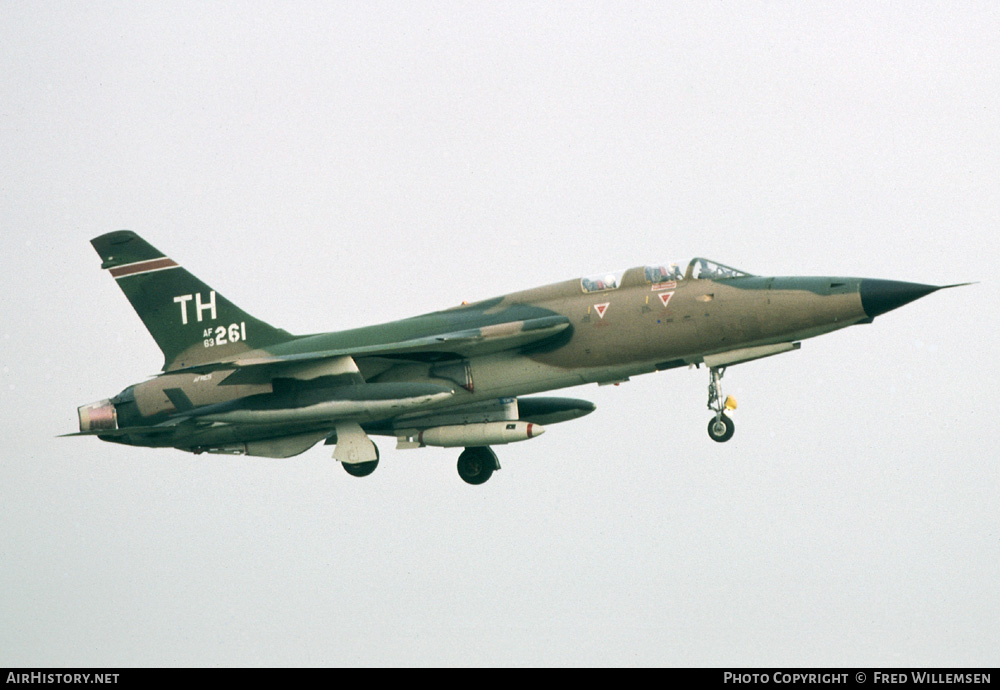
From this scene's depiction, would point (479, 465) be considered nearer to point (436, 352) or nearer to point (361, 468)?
point (361, 468)

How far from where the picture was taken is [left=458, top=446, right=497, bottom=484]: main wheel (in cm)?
2777

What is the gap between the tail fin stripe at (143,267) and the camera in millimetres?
26859

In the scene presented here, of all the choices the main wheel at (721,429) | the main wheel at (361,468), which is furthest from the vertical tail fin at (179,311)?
the main wheel at (721,429)

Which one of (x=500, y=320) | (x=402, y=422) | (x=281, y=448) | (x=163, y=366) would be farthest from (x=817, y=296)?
(x=163, y=366)

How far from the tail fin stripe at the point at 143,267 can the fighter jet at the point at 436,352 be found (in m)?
0.03

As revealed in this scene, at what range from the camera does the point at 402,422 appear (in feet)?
86.7

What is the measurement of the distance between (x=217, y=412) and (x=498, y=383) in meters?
4.87

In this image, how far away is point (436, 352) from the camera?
24.8 metres

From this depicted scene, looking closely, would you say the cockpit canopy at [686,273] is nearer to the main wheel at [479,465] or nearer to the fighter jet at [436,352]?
the fighter jet at [436,352]

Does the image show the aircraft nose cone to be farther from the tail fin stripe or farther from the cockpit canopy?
the tail fin stripe

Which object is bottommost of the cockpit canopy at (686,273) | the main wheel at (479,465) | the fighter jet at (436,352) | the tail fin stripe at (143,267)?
the main wheel at (479,465)
